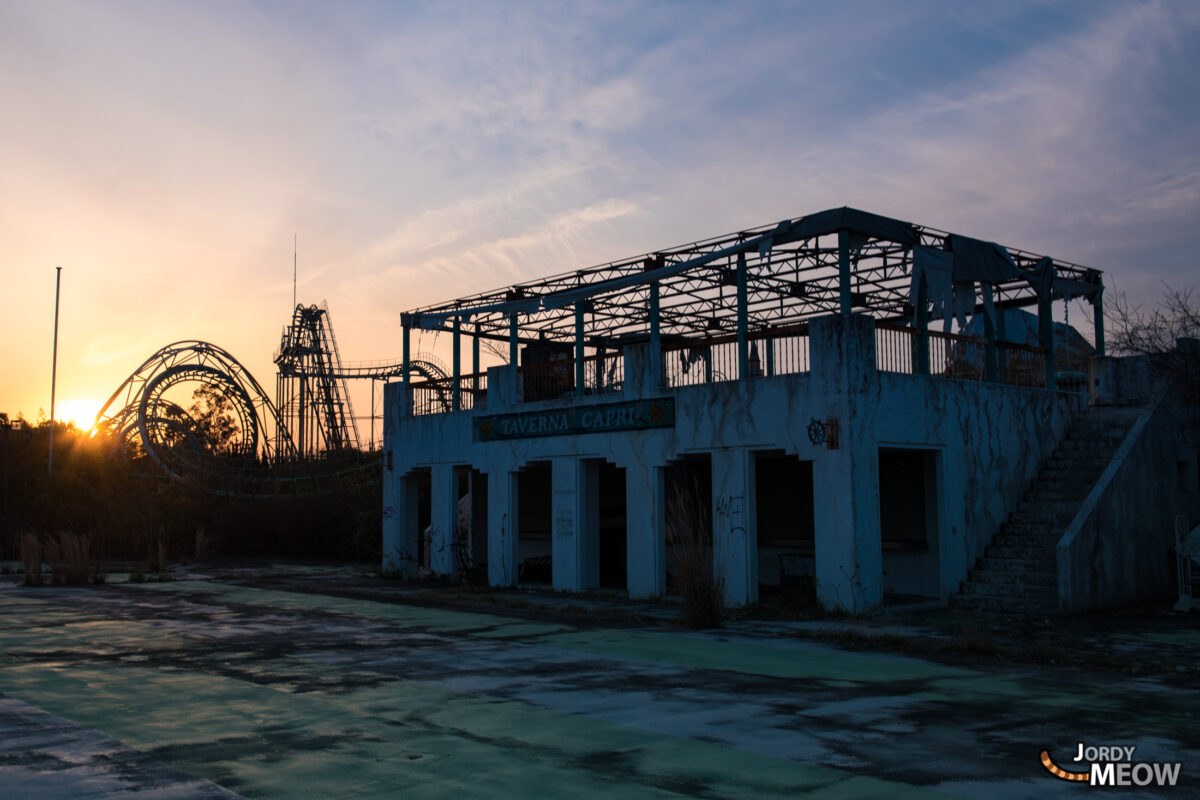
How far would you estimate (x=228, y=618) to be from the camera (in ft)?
54.8

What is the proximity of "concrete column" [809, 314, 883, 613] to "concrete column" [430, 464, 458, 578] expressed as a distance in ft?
35.3

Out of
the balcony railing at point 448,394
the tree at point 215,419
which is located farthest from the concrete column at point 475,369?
the tree at point 215,419

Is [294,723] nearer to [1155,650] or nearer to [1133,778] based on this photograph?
[1133,778]

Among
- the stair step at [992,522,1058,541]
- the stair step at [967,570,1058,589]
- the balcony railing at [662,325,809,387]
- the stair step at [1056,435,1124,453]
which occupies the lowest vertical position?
the stair step at [967,570,1058,589]

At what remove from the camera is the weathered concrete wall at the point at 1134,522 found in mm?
15969

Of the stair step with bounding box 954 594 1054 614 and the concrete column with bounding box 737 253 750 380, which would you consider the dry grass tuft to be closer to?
the concrete column with bounding box 737 253 750 380

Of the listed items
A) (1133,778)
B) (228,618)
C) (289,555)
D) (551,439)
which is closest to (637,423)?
(551,439)

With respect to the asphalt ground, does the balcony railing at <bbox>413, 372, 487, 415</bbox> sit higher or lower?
higher

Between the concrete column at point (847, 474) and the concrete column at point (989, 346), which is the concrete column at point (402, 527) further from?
the concrete column at point (989, 346)

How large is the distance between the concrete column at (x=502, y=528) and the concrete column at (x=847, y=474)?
8.31 metres

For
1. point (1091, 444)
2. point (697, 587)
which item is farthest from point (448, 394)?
point (1091, 444)

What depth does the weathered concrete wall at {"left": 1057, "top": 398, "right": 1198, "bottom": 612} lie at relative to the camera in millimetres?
15969

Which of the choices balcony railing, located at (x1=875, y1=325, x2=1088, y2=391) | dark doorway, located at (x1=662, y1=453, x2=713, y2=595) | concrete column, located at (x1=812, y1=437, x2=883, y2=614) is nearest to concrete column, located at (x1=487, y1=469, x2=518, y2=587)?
dark doorway, located at (x1=662, y1=453, x2=713, y2=595)

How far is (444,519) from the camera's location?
24.6 metres
